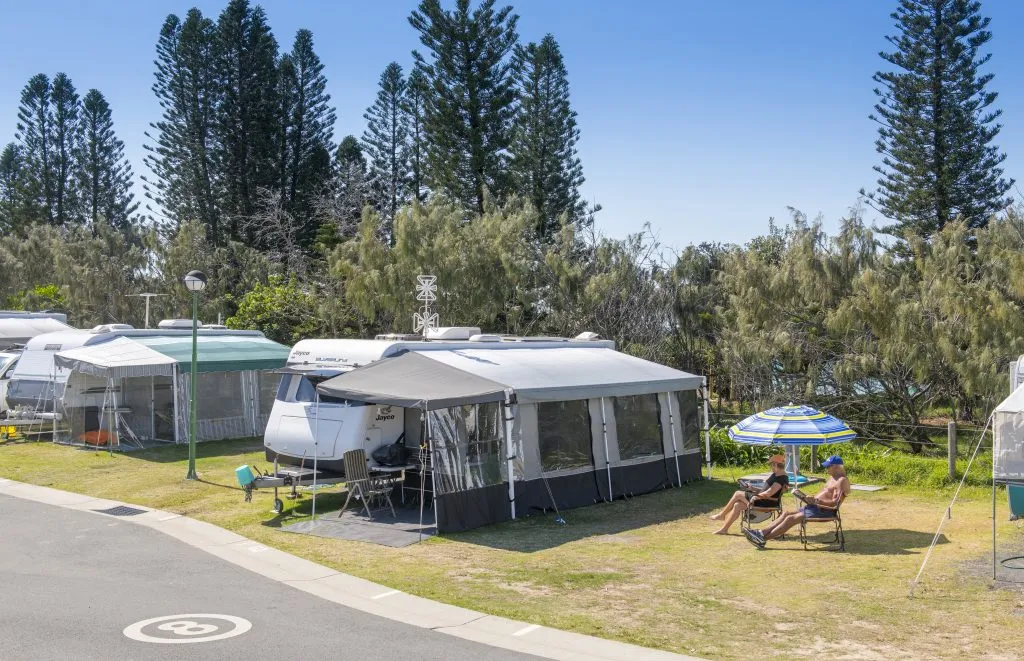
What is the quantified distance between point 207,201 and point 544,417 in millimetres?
33500

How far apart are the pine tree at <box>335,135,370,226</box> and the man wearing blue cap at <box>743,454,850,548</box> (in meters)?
23.2

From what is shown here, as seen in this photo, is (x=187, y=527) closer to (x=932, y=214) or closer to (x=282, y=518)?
(x=282, y=518)

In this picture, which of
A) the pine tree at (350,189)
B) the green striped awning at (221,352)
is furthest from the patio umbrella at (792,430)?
the pine tree at (350,189)

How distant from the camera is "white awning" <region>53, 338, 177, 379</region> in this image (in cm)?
1852

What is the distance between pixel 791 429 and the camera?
39.0ft

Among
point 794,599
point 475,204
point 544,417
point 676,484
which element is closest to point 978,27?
point 475,204

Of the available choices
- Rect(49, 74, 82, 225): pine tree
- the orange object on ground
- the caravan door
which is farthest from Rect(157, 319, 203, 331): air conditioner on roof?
Rect(49, 74, 82, 225): pine tree

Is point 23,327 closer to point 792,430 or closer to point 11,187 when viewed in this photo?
point 792,430

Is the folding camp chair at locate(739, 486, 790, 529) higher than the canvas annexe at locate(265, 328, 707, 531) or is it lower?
lower

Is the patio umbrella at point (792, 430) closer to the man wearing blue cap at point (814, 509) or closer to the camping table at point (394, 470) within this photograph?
the man wearing blue cap at point (814, 509)

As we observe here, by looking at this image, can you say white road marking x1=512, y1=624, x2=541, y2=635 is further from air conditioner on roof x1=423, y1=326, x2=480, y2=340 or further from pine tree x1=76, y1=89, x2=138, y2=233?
pine tree x1=76, y1=89, x2=138, y2=233

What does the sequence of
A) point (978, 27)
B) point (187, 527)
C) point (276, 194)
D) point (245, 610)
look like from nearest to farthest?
point (245, 610)
point (187, 527)
point (978, 27)
point (276, 194)

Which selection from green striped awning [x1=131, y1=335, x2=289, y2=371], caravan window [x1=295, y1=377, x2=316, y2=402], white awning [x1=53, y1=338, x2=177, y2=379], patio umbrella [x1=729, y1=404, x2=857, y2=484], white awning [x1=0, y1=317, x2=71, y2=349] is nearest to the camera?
patio umbrella [x1=729, y1=404, x2=857, y2=484]

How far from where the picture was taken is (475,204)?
36500mm
